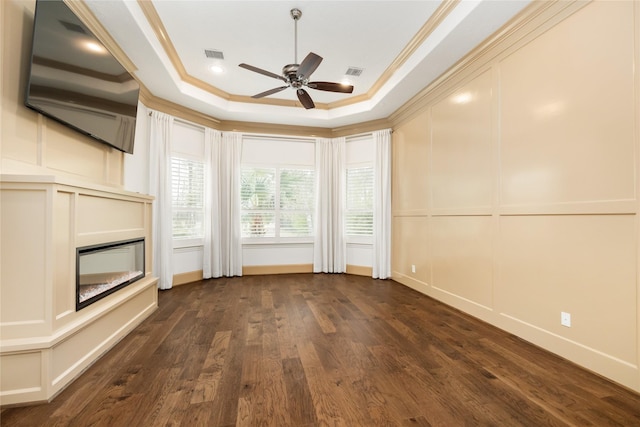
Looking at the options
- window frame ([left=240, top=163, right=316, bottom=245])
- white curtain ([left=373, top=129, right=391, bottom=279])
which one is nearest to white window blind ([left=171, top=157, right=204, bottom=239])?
window frame ([left=240, top=163, right=316, bottom=245])

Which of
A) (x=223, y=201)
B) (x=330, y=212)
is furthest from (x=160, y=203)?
(x=330, y=212)

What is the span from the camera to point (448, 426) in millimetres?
1450

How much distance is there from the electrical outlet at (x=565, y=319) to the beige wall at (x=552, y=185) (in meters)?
0.03

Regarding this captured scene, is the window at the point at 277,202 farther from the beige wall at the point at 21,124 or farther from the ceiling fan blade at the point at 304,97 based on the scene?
the beige wall at the point at 21,124

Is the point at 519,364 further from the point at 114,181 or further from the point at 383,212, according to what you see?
the point at 114,181

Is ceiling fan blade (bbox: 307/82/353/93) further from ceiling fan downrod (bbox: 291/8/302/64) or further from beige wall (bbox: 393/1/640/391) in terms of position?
beige wall (bbox: 393/1/640/391)

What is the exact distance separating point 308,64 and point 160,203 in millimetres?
3074

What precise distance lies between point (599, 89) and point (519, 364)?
2.06 m

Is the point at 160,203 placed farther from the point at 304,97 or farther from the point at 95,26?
the point at 304,97

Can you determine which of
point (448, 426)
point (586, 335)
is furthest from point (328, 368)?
point (586, 335)

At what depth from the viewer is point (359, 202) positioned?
541cm

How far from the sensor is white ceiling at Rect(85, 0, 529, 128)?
2.67 metres

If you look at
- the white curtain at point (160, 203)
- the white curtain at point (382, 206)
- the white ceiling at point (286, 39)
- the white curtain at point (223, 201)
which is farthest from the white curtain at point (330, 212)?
the white curtain at point (160, 203)

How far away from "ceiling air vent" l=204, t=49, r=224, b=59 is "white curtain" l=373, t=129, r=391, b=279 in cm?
287
